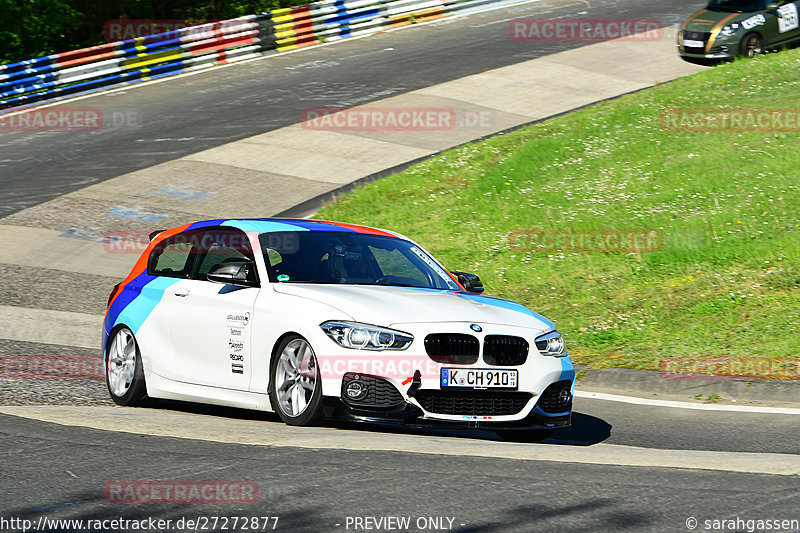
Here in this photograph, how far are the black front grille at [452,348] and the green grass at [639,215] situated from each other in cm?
357

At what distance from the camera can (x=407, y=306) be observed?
7.55m

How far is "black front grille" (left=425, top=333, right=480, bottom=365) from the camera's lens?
7.29 metres

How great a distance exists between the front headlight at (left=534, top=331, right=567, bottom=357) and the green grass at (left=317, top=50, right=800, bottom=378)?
2.72 m

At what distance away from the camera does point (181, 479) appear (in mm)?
5738

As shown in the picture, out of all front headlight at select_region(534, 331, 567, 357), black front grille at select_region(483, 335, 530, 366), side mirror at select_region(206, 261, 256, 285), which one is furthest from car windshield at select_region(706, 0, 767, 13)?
side mirror at select_region(206, 261, 256, 285)

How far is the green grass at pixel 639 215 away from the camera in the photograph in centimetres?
1158

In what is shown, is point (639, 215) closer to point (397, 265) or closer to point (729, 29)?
point (397, 265)

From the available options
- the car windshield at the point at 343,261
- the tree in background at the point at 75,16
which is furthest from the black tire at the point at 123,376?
the tree in background at the point at 75,16

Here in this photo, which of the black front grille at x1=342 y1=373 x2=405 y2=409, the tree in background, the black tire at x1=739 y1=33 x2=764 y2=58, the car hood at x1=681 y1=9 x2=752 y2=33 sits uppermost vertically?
the tree in background

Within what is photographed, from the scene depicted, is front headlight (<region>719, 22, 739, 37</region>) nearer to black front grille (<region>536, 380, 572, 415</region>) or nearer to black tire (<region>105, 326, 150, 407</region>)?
black front grille (<region>536, 380, 572, 415</region>)

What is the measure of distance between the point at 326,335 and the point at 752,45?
19503 millimetres

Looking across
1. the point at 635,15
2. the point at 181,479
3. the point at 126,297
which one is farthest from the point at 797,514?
the point at 635,15

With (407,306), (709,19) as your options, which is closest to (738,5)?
(709,19)

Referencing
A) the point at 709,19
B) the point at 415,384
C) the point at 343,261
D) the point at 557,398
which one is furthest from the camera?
the point at 709,19
